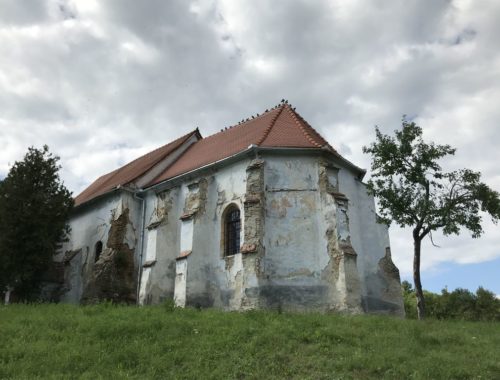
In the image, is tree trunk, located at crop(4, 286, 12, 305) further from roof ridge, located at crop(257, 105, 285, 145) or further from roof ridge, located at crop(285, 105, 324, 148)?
roof ridge, located at crop(285, 105, 324, 148)

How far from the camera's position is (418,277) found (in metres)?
14.7

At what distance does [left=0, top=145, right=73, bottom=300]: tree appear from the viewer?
1747 centimetres

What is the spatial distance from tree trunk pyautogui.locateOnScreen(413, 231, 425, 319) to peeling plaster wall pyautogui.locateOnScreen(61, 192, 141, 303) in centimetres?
1051

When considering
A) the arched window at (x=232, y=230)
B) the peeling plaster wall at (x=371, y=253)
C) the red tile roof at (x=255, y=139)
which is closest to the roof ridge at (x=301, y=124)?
the red tile roof at (x=255, y=139)

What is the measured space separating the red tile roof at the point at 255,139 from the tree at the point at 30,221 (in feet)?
13.1

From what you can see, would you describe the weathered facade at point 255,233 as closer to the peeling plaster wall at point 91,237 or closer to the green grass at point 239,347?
the peeling plaster wall at point 91,237

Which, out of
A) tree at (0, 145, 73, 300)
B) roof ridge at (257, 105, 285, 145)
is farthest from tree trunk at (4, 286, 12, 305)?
roof ridge at (257, 105, 285, 145)

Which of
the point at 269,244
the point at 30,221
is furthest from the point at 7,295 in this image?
the point at 269,244

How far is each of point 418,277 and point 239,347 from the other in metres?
7.60

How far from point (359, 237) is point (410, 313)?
1615 cm

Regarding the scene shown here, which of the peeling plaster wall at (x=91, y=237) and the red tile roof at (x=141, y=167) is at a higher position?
the red tile roof at (x=141, y=167)

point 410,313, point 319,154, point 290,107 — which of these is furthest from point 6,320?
point 410,313

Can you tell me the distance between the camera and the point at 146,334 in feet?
33.7

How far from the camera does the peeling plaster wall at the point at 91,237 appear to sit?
63.0ft
